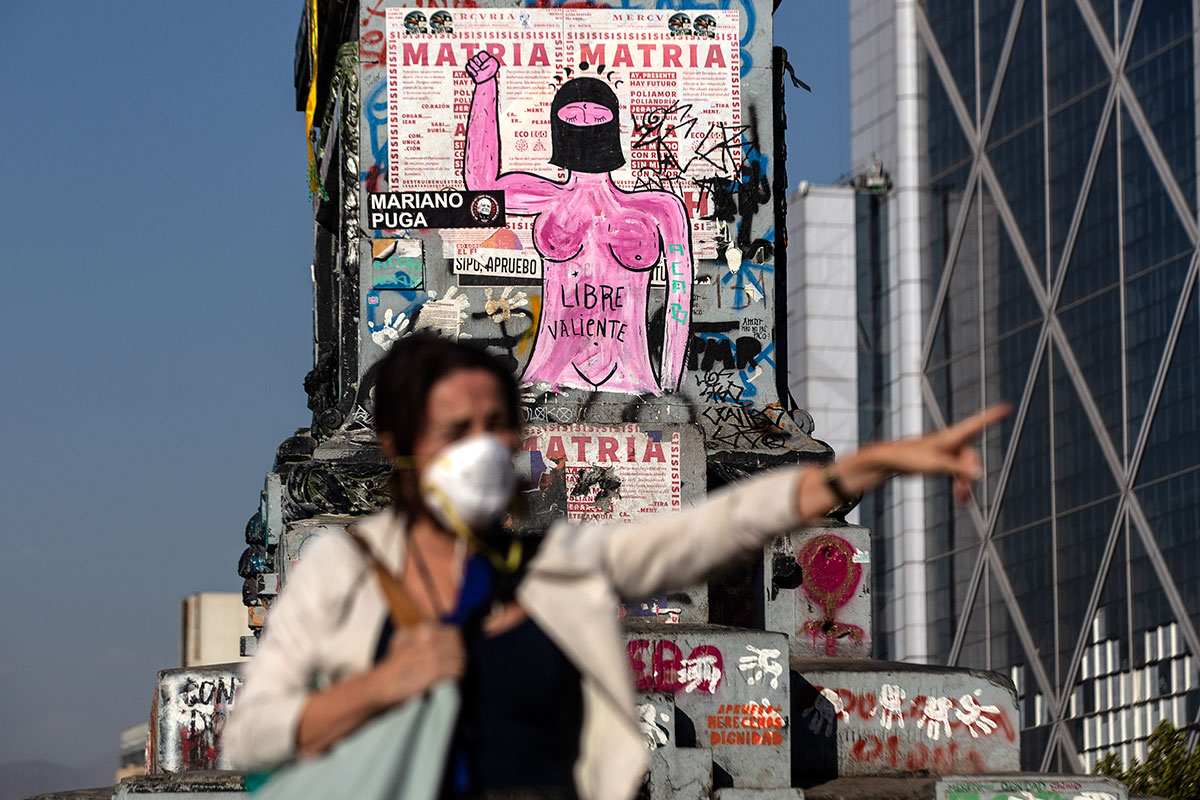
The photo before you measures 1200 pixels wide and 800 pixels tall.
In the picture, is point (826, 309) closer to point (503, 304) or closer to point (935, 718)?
point (503, 304)

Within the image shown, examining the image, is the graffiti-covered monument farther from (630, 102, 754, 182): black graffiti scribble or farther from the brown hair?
the brown hair

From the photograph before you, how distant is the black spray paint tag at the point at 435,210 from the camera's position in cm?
2172

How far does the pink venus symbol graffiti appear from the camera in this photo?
20.6m

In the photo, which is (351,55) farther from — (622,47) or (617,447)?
(617,447)

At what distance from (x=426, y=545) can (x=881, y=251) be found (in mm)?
109520

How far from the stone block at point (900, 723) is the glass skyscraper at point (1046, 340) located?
65188 mm

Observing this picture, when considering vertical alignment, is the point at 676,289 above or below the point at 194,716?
above

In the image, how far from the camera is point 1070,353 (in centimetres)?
9181

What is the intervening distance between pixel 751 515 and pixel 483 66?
17.8 m

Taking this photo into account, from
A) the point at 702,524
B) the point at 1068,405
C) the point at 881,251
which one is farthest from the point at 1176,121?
the point at 702,524

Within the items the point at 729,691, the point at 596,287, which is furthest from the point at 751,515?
the point at 596,287

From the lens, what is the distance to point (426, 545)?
494 centimetres

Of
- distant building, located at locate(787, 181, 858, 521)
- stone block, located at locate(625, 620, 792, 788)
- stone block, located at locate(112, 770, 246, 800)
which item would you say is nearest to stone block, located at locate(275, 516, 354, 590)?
stone block, located at locate(625, 620, 792, 788)

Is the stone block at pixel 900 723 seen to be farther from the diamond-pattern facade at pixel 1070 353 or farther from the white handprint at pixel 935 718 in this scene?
the diamond-pattern facade at pixel 1070 353
